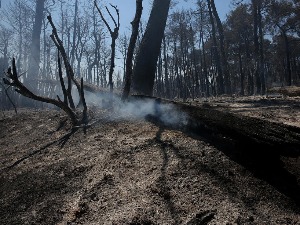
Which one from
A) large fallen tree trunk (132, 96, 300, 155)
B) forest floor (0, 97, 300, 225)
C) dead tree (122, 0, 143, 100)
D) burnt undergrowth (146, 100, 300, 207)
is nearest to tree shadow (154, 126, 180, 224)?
forest floor (0, 97, 300, 225)

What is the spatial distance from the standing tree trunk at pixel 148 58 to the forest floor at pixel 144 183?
2737mm

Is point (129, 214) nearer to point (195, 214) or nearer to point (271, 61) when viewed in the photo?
point (195, 214)

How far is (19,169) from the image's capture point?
3.62 meters

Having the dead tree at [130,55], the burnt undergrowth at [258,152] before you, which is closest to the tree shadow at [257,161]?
the burnt undergrowth at [258,152]

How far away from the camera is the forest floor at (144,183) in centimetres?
226

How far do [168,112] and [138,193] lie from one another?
190cm

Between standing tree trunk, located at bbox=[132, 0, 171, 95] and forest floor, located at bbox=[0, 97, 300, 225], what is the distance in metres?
2.74

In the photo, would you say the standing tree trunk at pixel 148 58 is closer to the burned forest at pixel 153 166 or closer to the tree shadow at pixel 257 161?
the burned forest at pixel 153 166

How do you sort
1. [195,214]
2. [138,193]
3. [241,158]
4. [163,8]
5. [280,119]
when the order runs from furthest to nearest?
[163,8] < [280,119] < [241,158] < [138,193] < [195,214]

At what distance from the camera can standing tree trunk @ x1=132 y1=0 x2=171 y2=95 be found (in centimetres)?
676

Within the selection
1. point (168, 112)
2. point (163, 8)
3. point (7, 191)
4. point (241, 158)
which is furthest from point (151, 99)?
point (163, 8)

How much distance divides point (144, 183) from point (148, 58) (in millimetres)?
4571

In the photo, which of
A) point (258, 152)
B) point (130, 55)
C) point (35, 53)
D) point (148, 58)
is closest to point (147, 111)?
point (130, 55)

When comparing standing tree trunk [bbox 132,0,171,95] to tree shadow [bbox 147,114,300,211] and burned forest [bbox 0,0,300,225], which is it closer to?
burned forest [bbox 0,0,300,225]
